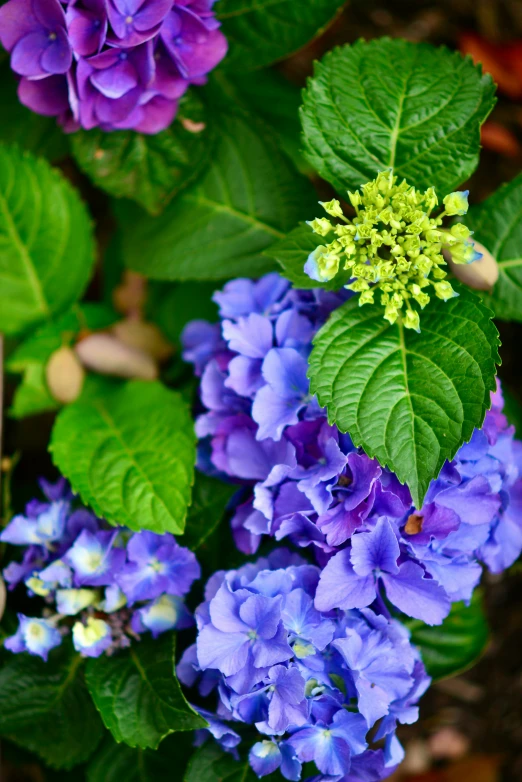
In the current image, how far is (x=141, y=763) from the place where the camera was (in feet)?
3.77

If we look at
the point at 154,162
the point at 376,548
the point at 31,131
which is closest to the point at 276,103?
the point at 154,162

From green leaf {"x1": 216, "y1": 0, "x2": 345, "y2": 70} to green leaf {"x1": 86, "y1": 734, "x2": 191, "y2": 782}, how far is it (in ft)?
3.61

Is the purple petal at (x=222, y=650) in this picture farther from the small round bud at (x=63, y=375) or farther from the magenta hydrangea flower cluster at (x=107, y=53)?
the magenta hydrangea flower cluster at (x=107, y=53)

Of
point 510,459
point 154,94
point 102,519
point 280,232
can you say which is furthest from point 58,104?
point 510,459

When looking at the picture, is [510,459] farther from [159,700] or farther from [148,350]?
[148,350]

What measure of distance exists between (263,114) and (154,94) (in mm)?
419

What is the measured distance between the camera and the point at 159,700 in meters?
0.99

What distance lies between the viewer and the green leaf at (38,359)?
1237mm

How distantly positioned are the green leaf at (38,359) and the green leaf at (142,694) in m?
0.44

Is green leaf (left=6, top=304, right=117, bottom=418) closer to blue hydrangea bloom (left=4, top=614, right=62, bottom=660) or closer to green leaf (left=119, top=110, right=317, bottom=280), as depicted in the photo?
green leaf (left=119, top=110, right=317, bottom=280)

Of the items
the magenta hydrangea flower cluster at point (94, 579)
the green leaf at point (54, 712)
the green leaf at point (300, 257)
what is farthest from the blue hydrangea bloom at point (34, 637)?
the green leaf at point (300, 257)

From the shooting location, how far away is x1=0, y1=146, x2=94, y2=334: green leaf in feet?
4.01

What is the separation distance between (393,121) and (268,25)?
0.32 metres

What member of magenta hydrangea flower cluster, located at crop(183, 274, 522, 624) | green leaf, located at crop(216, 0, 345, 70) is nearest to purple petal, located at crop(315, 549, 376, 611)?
magenta hydrangea flower cluster, located at crop(183, 274, 522, 624)
